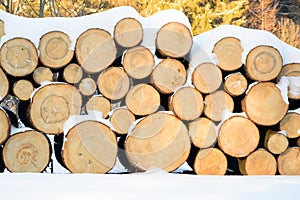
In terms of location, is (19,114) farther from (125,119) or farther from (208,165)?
(208,165)

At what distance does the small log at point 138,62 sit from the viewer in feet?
10.8

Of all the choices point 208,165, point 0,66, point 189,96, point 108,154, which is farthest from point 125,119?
point 0,66

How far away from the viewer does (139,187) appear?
8.21ft

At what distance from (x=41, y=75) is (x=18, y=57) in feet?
Result: 0.68

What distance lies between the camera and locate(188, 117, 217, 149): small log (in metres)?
3.27

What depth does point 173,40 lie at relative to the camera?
332cm

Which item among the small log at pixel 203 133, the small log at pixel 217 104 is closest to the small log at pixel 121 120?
the small log at pixel 203 133

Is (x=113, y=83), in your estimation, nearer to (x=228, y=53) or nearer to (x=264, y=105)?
(x=228, y=53)

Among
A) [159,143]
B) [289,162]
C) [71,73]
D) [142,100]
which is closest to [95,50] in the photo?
[71,73]

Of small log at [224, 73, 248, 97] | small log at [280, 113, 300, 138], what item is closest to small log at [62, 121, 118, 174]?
small log at [224, 73, 248, 97]

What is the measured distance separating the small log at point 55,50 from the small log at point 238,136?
1244 mm

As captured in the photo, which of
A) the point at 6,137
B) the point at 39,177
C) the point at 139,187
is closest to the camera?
the point at 139,187

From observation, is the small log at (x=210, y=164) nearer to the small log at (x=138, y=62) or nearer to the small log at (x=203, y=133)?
the small log at (x=203, y=133)

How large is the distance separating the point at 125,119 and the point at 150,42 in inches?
23.7
